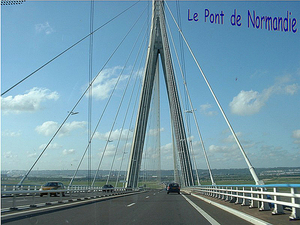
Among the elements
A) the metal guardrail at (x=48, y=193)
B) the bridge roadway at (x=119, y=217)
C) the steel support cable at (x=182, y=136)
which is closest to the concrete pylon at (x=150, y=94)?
the steel support cable at (x=182, y=136)

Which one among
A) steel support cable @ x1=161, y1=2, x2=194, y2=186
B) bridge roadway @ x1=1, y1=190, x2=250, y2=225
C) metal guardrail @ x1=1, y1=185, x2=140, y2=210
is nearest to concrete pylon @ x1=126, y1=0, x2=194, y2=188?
steel support cable @ x1=161, y1=2, x2=194, y2=186

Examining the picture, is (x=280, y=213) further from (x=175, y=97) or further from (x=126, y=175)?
(x=126, y=175)

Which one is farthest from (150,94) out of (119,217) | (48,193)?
(119,217)

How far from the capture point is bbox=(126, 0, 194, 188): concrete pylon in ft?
146

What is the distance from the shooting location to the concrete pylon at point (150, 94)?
146 ft

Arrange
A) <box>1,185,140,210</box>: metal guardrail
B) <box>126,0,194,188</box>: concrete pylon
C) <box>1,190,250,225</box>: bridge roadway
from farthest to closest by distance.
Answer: <box>126,0,194,188</box>: concrete pylon
<box>1,185,140,210</box>: metal guardrail
<box>1,190,250,225</box>: bridge roadway

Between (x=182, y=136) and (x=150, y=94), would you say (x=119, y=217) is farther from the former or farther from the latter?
(x=150, y=94)

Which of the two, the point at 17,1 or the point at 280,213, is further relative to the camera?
the point at 280,213

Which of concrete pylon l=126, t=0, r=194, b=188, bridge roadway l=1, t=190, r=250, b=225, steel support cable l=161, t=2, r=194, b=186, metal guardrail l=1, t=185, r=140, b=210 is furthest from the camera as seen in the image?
steel support cable l=161, t=2, r=194, b=186

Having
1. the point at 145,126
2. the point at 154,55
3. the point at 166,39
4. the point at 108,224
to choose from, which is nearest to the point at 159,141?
the point at 145,126

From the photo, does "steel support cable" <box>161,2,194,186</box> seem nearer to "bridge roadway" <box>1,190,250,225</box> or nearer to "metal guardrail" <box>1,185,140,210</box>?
"metal guardrail" <box>1,185,140,210</box>

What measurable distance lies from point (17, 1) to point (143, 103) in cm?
4036

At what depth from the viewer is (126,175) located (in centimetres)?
4975

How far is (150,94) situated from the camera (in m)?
49.8
